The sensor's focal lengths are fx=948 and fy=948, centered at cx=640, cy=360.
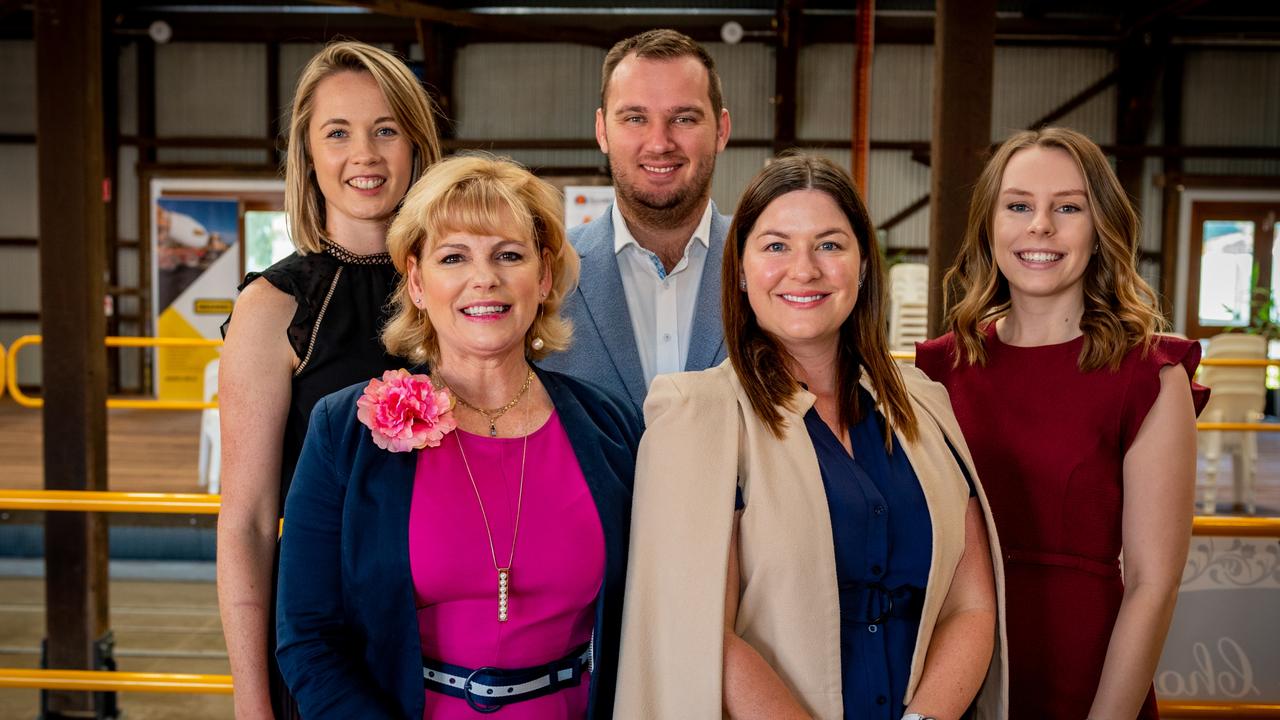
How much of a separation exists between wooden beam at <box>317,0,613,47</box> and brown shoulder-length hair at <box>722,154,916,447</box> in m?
6.84

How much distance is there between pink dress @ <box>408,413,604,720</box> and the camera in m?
1.36

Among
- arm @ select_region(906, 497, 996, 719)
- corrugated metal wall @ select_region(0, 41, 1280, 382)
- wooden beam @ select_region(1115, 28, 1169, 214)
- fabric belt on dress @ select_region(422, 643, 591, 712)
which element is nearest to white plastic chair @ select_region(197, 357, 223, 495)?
fabric belt on dress @ select_region(422, 643, 591, 712)

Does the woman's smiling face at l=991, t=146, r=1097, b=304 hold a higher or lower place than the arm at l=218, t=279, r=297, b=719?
higher

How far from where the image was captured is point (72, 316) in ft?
13.1

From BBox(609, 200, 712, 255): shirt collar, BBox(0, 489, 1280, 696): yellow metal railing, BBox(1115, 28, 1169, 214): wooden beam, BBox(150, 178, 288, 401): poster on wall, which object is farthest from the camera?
BBox(150, 178, 288, 401): poster on wall

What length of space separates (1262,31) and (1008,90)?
2914 millimetres

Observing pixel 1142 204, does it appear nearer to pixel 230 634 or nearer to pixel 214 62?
pixel 214 62

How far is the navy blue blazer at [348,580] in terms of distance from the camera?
1.34 meters

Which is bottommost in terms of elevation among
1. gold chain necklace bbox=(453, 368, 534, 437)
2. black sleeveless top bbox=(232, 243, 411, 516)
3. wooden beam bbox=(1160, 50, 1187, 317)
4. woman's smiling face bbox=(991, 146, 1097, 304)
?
gold chain necklace bbox=(453, 368, 534, 437)

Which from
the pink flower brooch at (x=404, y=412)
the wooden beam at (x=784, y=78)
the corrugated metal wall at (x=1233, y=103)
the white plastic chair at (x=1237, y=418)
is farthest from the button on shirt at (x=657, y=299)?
the corrugated metal wall at (x=1233, y=103)

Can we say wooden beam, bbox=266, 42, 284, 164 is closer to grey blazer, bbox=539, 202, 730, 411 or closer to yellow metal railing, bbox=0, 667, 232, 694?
yellow metal railing, bbox=0, 667, 232, 694

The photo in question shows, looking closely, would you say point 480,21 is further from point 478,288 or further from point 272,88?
point 478,288

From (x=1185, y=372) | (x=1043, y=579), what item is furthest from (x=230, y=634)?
(x=1185, y=372)

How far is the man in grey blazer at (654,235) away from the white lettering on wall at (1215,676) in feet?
6.53
